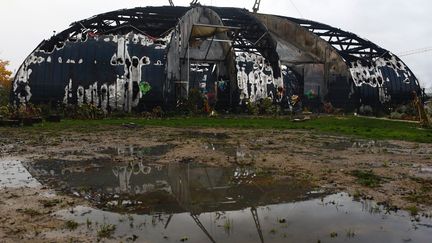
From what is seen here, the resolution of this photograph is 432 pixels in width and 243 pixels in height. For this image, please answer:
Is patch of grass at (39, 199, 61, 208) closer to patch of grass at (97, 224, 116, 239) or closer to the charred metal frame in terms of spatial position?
patch of grass at (97, 224, 116, 239)

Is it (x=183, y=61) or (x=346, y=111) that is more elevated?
(x=183, y=61)

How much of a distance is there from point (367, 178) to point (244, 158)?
2.94m

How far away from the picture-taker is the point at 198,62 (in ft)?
96.8

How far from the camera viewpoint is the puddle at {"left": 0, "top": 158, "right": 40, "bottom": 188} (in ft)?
22.7

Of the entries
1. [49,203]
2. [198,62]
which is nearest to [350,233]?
[49,203]

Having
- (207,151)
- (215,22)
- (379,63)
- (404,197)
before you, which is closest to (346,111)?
(379,63)

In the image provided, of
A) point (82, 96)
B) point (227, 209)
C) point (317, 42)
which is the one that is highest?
point (317, 42)

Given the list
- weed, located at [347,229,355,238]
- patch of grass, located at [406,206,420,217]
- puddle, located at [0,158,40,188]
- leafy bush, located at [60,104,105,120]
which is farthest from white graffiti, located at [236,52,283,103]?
weed, located at [347,229,355,238]

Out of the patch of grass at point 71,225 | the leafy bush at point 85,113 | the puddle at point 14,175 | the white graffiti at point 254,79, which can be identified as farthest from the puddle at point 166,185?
the white graffiti at point 254,79

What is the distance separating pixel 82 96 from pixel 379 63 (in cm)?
2164

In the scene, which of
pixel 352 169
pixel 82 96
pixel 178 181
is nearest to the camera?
pixel 178 181

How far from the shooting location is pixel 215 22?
92.3ft

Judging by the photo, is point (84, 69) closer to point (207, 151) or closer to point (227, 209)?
point (207, 151)

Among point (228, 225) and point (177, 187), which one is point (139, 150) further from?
point (228, 225)
